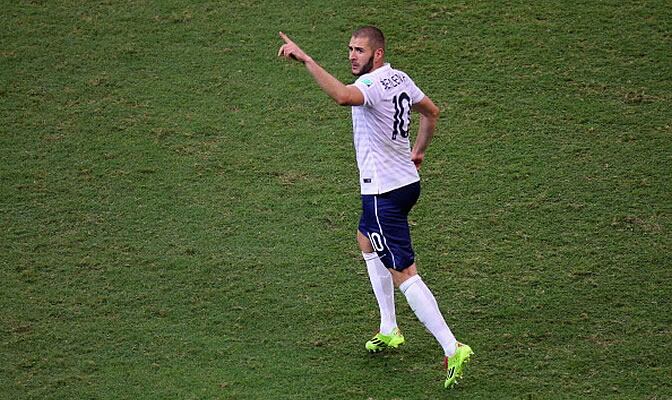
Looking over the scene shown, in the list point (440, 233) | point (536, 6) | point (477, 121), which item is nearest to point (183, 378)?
point (440, 233)

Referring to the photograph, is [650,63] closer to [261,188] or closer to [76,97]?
[261,188]

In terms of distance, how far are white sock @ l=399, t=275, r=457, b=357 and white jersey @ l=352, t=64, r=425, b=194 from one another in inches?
23.2

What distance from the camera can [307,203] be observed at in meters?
8.16

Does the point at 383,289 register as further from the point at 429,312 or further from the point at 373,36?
the point at 373,36

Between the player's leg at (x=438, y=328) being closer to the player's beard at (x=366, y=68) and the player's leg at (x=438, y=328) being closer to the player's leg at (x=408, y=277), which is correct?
the player's leg at (x=408, y=277)

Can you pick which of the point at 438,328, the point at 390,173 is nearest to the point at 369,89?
the point at 390,173

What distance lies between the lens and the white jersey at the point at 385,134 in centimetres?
603

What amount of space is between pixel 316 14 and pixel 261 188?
2605mm

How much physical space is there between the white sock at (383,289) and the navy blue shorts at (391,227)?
25 centimetres

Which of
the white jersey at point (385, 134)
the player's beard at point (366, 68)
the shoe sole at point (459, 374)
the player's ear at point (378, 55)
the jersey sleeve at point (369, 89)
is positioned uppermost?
the player's ear at point (378, 55)

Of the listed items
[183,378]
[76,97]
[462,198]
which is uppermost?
[76,97]

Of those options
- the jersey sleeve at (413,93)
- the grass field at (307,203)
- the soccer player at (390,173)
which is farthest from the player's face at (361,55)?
the grass field at (307,203)

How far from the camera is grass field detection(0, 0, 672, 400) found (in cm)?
641

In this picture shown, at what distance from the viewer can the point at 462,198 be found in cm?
815
